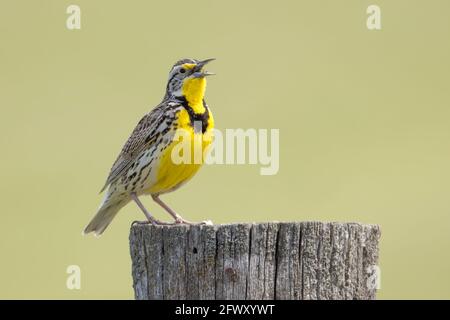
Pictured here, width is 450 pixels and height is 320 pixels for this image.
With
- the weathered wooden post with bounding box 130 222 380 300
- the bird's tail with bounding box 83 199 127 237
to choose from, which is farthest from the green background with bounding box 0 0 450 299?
the weathered wooden post with bounding box 130 222 380 300

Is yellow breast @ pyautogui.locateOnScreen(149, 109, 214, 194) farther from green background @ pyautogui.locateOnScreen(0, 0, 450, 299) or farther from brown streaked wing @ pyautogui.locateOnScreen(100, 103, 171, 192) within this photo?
green background @ pyautogui.locateOnScreen(0, 0, 450, 299)

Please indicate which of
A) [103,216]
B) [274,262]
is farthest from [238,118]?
[274,262]

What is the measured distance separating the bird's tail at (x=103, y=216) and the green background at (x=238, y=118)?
2995 millimetres

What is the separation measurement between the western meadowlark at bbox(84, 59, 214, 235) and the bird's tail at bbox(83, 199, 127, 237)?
0.03 m

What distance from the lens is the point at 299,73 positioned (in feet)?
56.9

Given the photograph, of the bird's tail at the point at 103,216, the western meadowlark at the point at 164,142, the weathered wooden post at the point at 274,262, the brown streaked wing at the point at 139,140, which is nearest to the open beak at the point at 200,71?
the western meadowlark at the point at 164,142

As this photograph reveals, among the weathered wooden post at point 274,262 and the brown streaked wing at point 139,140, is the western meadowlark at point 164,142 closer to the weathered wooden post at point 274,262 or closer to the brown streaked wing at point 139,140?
the brown streaked wing at point 139,140

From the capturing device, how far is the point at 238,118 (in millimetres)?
14773

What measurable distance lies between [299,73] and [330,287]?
13.0 metres

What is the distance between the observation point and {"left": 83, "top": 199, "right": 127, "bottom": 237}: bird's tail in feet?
23.4

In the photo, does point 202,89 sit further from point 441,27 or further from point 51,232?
point 441,27

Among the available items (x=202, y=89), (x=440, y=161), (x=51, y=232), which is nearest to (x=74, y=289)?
(x=51, y=232)

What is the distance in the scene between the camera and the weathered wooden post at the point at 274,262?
447 cm

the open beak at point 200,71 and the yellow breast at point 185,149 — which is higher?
the open beak at point 200,71
